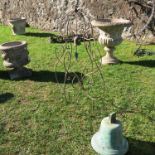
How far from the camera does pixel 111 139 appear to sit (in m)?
4.05

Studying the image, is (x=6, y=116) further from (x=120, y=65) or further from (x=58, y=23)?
(x=58, y=23)

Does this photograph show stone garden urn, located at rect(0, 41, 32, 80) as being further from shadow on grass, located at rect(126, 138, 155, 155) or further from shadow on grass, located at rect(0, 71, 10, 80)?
shadow on grass, located at rect(126, 138, 155, 155)

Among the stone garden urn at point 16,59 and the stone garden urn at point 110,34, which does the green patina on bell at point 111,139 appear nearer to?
the stone garden urn at point 16,59

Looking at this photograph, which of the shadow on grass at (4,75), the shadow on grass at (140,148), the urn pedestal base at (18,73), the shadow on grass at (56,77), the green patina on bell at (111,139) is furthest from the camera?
the shadow on grass at (4,75)

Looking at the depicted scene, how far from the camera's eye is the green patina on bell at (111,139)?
402 cm

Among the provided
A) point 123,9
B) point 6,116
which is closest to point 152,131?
point 6,116

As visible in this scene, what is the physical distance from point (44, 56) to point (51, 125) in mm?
3807

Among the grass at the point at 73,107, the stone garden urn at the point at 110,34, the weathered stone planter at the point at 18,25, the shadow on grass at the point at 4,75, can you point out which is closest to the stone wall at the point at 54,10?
the weathered stone planter at the point at 18,25

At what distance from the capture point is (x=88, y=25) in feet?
33.9

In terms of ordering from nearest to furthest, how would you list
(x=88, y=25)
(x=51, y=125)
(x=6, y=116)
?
(x=51, y=125) → (x=6, y=116) → (x=88, y=25)

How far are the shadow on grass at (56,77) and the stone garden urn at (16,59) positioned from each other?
218 mm

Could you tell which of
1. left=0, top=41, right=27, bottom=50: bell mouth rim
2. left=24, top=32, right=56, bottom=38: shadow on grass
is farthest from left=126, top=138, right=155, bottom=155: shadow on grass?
left=24, top=32, right=56, bottom=38: shadow on grass

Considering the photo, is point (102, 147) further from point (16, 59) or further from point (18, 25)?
point (18, 25)

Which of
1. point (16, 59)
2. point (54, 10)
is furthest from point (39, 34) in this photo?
point (16, 59)
